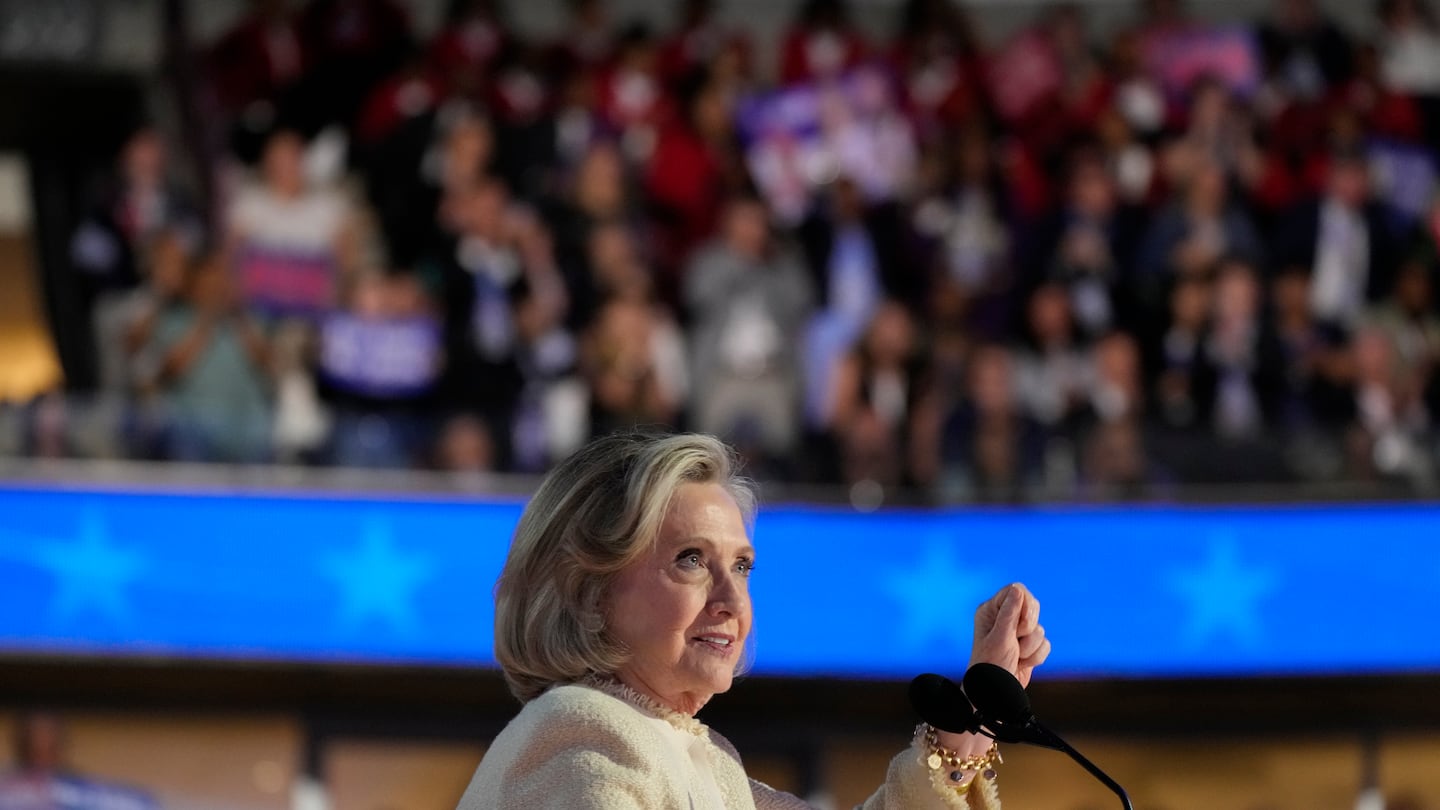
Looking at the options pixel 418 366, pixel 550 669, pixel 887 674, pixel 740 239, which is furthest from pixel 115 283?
pixel 550 669

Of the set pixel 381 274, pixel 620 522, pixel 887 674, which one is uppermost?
pixel 620 522

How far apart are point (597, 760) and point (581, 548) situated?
0.22 metres

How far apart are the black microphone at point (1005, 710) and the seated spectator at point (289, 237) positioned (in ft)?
15.8

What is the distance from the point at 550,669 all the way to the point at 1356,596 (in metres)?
4.32

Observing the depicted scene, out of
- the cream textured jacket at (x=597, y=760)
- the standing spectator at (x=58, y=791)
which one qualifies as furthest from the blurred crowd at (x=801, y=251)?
the cream textured jacket at (x=597, y=760)

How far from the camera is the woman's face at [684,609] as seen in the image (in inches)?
71.8

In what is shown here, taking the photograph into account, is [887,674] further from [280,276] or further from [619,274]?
[280,276]

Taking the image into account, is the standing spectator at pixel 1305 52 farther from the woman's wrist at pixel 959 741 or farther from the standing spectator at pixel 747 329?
the woman's wrist at pixel 959 741

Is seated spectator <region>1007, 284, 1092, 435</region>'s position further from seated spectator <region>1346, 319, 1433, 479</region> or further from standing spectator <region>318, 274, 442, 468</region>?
standing spectator <region>318, 274, 442, 468</region>

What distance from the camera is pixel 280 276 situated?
6.57 m

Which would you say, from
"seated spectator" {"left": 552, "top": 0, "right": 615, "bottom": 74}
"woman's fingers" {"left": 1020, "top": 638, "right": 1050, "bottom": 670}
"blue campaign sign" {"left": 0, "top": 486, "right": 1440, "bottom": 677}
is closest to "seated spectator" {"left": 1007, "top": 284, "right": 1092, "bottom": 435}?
"blue campaign sign" {"left": 0, "top": 486, "right": 1440, "bottom": 677}

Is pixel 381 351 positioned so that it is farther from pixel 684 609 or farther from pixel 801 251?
pixel 684 609

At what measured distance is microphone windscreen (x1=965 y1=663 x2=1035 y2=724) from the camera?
6.01ft

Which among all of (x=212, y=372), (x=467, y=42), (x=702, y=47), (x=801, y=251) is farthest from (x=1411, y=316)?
(x=212, y=372)
